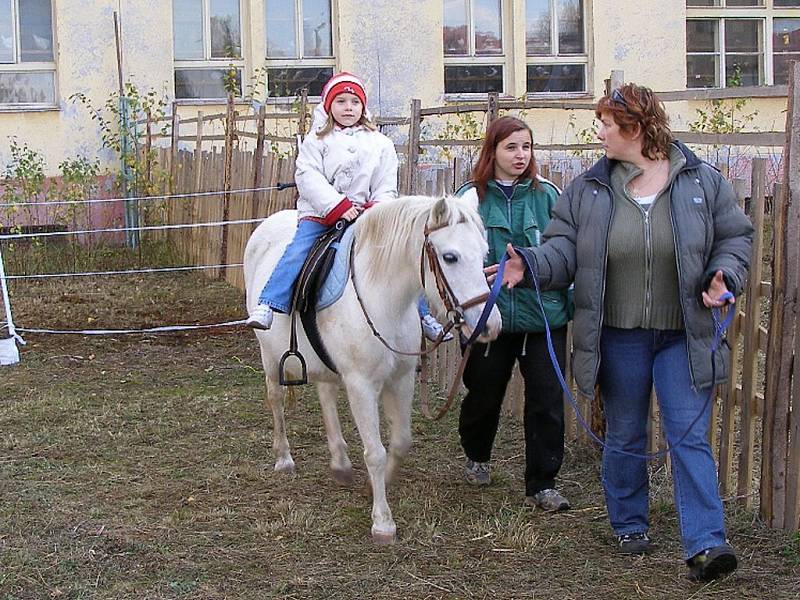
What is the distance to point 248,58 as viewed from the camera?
16.5m

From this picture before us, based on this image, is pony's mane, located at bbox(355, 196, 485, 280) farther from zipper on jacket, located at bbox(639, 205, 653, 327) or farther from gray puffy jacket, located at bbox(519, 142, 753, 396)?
zipper on jacket, located at bbox(639, 205, 653, 327)

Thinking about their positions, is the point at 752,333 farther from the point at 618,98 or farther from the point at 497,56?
the point at 497,56

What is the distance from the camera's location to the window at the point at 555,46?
17.2 meters

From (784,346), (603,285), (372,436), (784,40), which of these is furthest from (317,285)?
(784,40)

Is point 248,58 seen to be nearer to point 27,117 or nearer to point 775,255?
point 27,117

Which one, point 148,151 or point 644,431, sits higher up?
point 148,151

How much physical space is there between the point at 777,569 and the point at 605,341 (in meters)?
1.11

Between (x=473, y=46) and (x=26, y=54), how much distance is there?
6210 mm

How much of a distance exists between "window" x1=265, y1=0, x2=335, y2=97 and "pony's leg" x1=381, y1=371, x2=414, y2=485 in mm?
11710

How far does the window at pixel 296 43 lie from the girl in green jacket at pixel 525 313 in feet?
37.5

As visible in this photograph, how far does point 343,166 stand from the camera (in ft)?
18.7

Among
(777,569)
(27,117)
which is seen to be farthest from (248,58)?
(777,569)

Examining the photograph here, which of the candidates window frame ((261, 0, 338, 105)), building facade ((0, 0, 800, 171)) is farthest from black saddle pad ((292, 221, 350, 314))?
window frame ((261, 0, 338, 105))

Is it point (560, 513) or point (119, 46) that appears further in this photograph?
point (119, 46)
